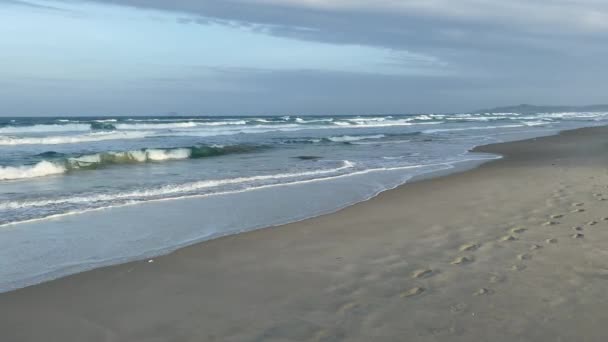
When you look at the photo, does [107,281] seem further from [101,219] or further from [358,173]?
[358,173]

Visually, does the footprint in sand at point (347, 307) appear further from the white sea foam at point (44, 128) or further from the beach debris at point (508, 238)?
the white sea foam at point (44, 128)

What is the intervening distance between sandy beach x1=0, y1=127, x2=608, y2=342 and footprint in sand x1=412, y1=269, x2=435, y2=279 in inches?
1.2

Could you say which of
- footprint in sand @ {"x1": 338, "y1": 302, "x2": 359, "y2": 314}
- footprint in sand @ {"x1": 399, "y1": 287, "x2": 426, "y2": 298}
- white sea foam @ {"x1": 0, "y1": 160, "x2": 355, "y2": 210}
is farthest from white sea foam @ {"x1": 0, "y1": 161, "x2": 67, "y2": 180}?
footprint in sand @ {"x1": 399, "y1": 287, "x2": 426, "y2": 298}

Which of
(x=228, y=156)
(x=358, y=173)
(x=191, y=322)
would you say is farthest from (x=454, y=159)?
(x=191, y=322)

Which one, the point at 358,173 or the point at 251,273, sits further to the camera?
the point at 358,173

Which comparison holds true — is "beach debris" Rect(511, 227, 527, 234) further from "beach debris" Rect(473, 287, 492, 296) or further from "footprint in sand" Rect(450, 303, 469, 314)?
"footprint in sand" Rect(450, 303, 469, 314)

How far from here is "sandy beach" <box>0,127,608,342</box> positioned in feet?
12.3

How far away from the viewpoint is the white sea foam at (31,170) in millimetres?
13602

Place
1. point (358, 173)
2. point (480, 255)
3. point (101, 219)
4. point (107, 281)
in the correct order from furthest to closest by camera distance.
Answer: point (358, 173), point (101, 219), point (480, 255), point (107, 281)

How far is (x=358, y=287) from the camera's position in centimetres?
459

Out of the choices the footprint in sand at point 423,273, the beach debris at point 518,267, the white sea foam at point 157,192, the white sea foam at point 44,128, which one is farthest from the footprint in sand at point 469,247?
the white sea foam at point 44,128

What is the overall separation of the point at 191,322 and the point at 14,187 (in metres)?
9.27

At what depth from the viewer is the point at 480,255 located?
5.39 meters

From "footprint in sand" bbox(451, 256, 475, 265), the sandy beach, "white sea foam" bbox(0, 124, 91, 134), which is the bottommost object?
the sandy beach
